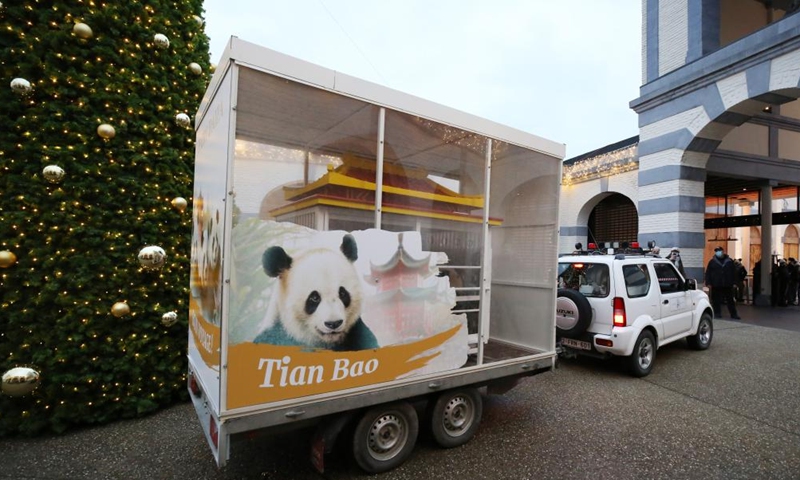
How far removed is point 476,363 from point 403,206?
1.63m

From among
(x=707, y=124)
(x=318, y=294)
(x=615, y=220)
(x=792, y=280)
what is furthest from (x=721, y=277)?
(x=318, y=294)

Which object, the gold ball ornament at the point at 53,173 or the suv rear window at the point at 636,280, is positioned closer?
the gold ball ornament at the point at 53,173

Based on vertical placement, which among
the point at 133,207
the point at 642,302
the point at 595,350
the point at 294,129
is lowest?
the point at 595,350

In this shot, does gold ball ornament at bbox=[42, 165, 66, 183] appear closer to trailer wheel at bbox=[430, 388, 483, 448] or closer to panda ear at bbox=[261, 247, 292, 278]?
panda ear at bbox=[261, 247, 292, 278]

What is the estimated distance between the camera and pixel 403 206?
320cm

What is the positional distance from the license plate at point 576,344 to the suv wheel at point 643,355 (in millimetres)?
588

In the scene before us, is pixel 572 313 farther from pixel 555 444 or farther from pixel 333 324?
pixel 333 324

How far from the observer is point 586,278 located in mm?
5727

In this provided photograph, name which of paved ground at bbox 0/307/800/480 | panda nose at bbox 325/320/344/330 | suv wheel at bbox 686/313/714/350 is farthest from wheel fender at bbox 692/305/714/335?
panda nose at bbox 325/320/344/330

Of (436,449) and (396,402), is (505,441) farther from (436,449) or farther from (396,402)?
(396,402)

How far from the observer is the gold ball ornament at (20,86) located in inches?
131

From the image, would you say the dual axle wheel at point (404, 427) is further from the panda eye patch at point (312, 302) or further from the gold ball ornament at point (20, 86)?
the gold ball ornament at point (20, 86)

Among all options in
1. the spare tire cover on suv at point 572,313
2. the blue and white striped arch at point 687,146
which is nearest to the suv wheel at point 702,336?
the spare tire cover on suv at point 572,313

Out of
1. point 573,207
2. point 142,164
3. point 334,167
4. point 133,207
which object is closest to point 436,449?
point 334,167
